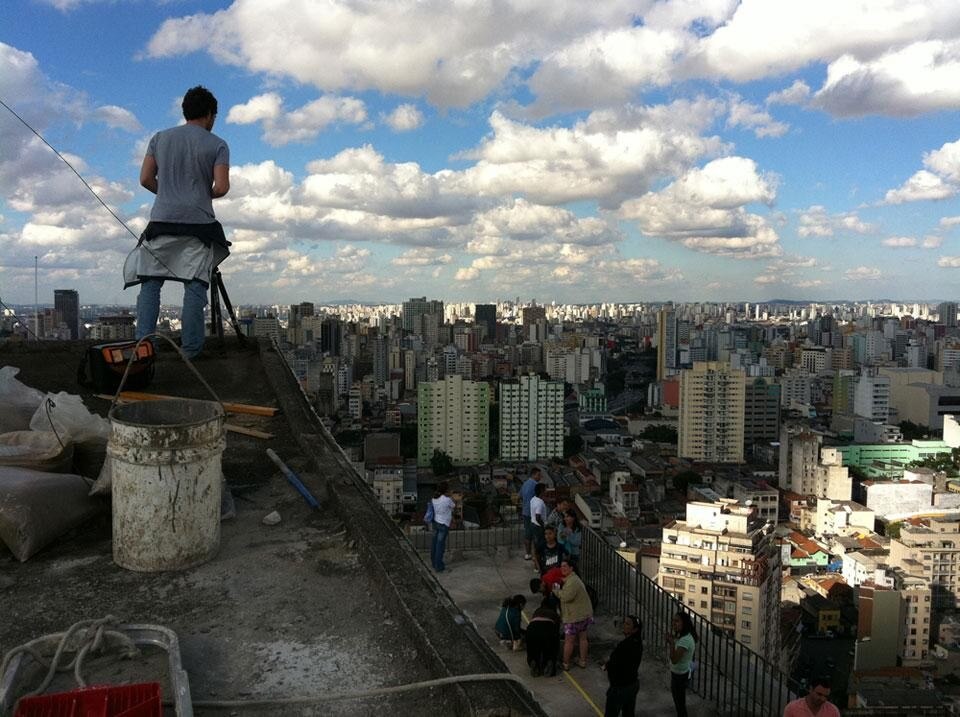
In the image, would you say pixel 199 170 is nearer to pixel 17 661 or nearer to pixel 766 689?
pixel 17 661

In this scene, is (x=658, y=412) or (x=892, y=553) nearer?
(x=892, y=553)

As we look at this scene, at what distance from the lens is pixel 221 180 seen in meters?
3.08

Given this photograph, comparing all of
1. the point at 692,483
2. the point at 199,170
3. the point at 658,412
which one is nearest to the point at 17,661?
the point at 199,170

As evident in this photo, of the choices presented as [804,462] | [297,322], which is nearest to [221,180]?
[804,462]

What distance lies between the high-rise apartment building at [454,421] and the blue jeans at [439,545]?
94.5 ft

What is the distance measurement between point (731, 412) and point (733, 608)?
26.8 m

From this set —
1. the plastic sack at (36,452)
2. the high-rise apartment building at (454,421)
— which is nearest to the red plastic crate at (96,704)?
the plastic sack at (36,452)

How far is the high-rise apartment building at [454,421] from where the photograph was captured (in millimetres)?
32625

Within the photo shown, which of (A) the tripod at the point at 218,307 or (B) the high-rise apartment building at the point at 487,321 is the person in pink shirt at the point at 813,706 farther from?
(B) the high-rise apartment building at the point at 487,321

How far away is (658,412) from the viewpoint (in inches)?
1805

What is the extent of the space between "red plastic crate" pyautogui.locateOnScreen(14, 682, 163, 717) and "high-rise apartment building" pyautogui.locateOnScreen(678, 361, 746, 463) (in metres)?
34.6

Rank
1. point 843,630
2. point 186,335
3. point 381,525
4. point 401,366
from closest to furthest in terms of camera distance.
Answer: point 381,525, point 186,335, point 843,630, point 401,366

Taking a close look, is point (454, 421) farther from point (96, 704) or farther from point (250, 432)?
point (96, 704)

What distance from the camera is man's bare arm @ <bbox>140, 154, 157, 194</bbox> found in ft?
10.3
